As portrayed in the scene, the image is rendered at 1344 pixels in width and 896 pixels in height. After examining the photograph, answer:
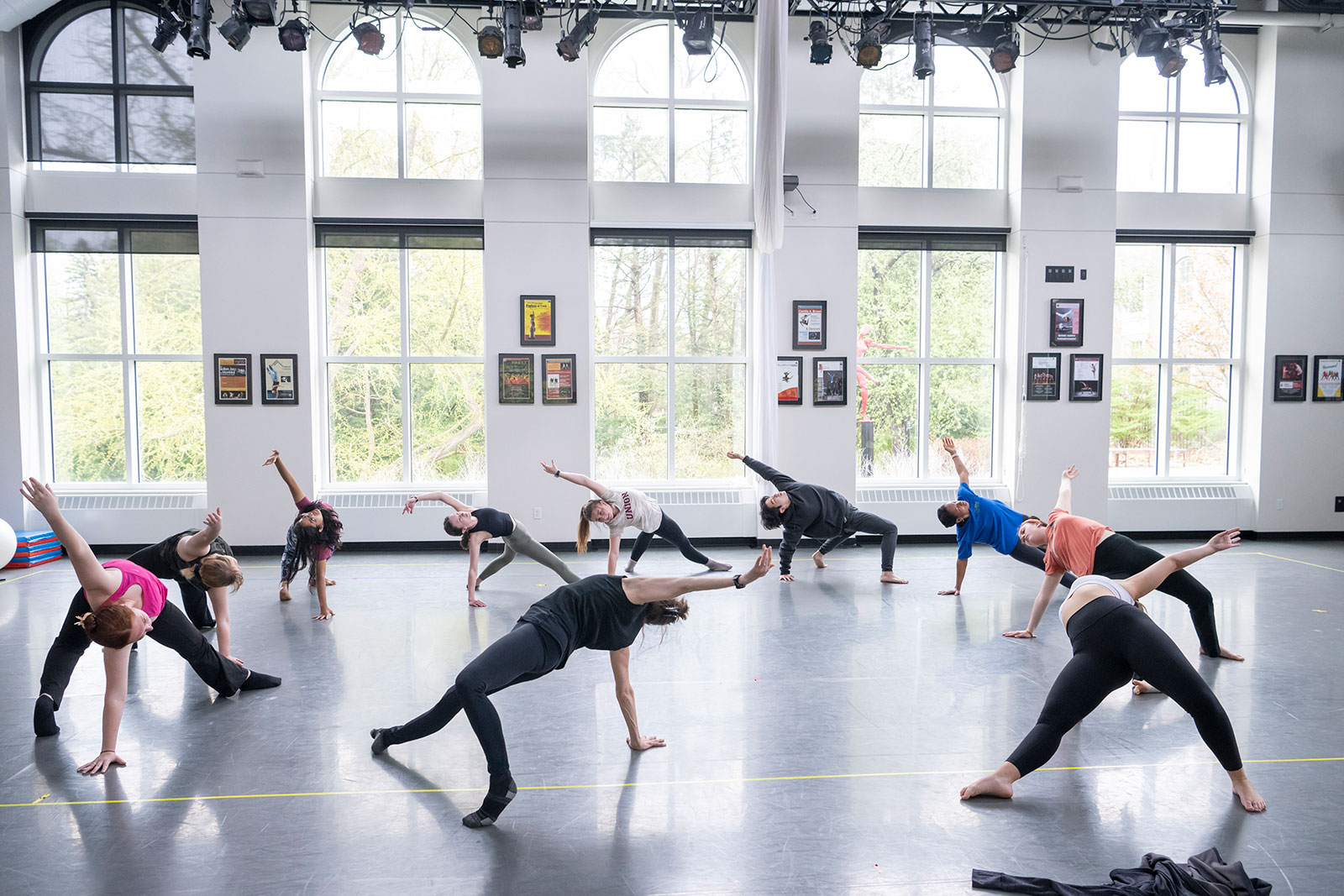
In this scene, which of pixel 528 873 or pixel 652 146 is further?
pixel 652 146

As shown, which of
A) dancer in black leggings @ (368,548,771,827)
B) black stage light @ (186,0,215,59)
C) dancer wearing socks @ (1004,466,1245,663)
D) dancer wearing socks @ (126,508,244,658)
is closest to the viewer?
dancer in black leggings @ (368,548,771,827)

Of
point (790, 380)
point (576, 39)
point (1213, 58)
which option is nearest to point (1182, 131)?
point (1213, 58)

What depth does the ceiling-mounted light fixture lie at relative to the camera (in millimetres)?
8023

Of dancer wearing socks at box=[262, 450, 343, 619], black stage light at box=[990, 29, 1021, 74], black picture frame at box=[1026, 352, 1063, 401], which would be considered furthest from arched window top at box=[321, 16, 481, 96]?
black picture frame at box=[1026, 352, 1063, 401]

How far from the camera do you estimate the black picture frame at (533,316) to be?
9.30m

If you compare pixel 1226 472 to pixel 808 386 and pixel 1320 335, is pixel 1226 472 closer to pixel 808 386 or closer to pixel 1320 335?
pixel 1320 335

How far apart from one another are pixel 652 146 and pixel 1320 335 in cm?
829

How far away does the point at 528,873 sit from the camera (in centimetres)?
300

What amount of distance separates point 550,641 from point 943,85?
29.6 ft

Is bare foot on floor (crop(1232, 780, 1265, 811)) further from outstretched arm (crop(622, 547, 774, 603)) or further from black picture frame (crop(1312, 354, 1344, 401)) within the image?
black picture frame (crop(1312, 354, 1344, 401))

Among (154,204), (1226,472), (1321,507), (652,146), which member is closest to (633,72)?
(652,146)

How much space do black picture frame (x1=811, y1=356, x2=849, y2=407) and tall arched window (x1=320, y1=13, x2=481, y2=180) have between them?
14.9 feet

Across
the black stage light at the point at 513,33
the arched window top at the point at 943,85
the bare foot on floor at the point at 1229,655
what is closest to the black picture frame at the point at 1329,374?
the arched window top at the point at 943,85

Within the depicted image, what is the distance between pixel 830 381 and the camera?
9633 millimetres
